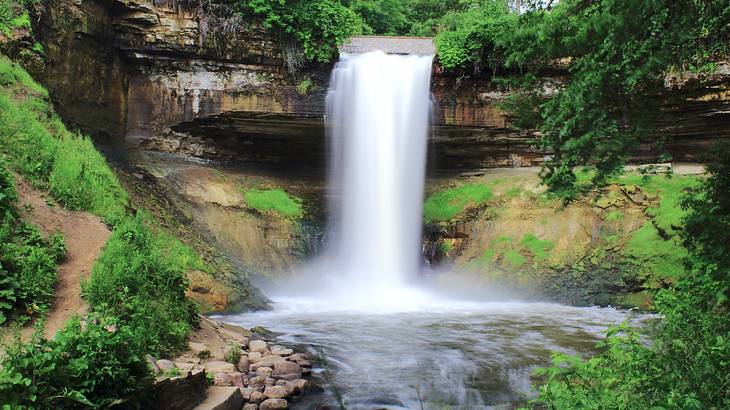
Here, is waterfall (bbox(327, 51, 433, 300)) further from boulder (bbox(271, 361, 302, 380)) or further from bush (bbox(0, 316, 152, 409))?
bush (bbox(0, 316, 152, 409))

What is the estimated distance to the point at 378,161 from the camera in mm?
18906

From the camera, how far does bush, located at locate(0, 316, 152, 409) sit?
3.75 meters

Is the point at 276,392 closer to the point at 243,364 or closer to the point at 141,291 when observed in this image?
the point at 243,364

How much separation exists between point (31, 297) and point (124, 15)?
13099 mm

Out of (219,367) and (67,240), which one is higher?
(67,240)

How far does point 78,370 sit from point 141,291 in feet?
7.60

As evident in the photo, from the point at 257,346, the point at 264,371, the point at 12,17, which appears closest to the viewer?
the point at 264,371

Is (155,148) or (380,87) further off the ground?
(380,87)

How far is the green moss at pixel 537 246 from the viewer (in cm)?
1605

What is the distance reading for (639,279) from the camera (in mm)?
14352

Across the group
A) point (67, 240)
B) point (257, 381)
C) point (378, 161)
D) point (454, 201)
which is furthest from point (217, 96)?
point (257, 381)

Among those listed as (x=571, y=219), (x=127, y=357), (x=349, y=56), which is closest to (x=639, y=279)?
(x=571, y=219)

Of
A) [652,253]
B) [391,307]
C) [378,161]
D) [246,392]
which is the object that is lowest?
[391,307]

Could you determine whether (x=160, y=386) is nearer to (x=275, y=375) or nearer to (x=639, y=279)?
(x=275, y=375)
